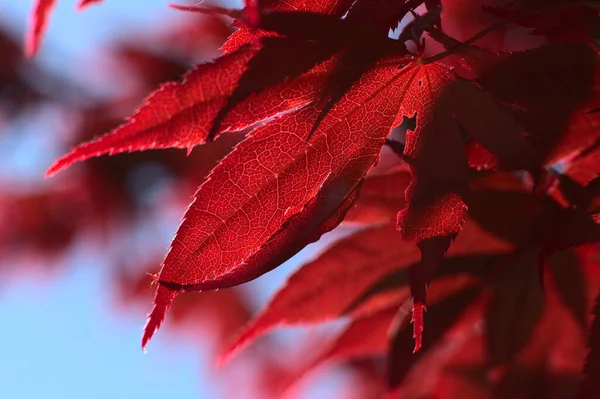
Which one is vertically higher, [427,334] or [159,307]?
[159,307]

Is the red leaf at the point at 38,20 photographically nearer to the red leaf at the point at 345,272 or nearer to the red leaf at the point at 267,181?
the red leaf at the point at 267,181

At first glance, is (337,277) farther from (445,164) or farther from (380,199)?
(445,164)

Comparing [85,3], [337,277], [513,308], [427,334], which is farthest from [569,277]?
[85,3]

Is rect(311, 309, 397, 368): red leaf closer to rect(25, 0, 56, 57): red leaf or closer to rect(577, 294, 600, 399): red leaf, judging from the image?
rect(577, 294, 600, 399): red leaf

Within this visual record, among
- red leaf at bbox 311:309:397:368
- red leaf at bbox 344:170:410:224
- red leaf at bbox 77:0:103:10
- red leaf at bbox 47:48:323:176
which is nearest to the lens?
red leaf at bbox 47:48:323:176

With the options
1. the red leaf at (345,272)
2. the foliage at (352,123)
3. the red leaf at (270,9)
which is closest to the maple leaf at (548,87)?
the foliage at (352,123)

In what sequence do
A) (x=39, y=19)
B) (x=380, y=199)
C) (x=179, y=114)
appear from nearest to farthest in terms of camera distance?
1. (x=179, y=114)
2. (x=39, y=19)
3. (x=380, y=199)

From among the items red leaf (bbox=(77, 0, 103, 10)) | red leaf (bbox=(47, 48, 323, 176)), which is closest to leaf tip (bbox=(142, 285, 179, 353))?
red leaf (bbox=(47, 48, 323, 176))

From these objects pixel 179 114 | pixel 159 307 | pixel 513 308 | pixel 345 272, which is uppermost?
pixel 179 114
